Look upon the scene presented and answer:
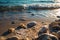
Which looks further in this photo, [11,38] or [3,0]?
[3,0]

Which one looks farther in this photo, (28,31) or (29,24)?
(29,24)

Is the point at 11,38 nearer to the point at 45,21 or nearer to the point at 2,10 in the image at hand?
the point at 45,21

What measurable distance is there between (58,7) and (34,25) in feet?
26.9

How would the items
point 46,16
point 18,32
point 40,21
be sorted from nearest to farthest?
point 18,32 → point 40,21 → point 46,16

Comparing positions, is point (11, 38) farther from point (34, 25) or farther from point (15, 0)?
point (15, 0)

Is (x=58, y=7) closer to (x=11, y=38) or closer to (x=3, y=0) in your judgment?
(x=3, y=0)

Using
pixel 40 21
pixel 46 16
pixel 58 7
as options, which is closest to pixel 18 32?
→ pixel 40 21

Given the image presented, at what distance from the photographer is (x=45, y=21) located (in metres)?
13.4

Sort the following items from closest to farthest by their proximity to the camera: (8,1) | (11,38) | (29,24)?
(11,38) < (29,24) < (8,1)

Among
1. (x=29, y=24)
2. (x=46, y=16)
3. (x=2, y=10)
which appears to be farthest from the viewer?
(x=2, y=10)

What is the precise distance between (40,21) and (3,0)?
439 inches

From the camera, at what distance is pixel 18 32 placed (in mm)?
11078

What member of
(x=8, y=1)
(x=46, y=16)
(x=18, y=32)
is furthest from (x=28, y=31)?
(x=8, y=1)

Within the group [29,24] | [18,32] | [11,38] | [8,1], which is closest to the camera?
[11,38]
